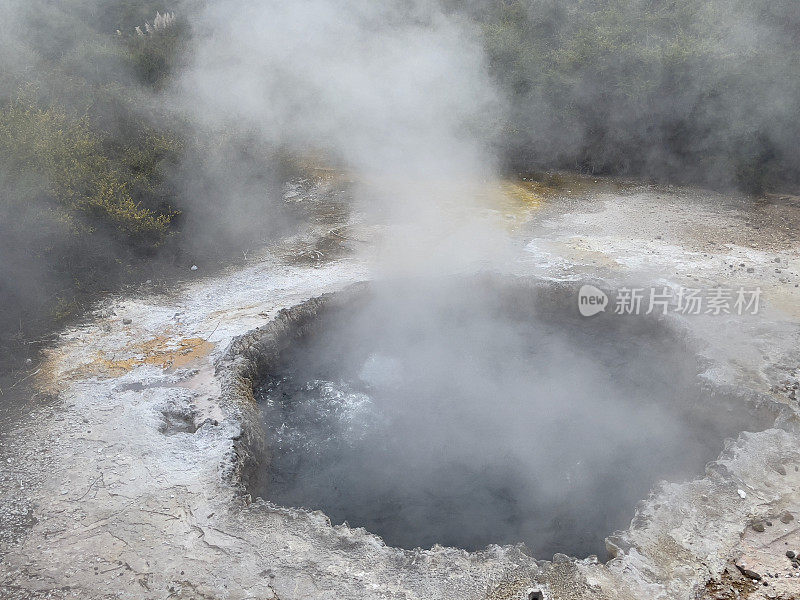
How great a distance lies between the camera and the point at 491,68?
10758 mm

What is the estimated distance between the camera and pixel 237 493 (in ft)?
12.5

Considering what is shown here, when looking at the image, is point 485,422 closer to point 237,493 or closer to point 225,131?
point 237,493

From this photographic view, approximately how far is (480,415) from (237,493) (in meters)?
2.18

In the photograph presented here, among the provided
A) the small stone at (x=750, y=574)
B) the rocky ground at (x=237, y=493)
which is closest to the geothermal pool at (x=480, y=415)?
the rocky ground at (x=237, y=493)

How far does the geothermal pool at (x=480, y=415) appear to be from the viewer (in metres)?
4.21

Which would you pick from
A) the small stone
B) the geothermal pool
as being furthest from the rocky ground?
the geothermal pool

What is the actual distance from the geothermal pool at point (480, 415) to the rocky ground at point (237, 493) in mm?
347

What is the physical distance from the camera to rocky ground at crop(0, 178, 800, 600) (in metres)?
3.22

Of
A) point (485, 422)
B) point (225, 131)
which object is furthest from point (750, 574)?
point (225, 131)

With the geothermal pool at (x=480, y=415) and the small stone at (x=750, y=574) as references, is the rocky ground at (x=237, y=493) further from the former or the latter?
the geothermal pool at (x=480, y=415)

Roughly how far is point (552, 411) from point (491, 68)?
303 inches

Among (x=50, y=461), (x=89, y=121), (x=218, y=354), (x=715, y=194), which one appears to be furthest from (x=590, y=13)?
(x=50, y=461)

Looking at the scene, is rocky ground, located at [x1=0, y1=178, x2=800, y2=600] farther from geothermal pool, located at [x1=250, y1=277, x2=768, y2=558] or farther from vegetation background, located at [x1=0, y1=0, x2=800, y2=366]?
vegetation background, located at [x1=0, y1=0, x2=800, y2=366]

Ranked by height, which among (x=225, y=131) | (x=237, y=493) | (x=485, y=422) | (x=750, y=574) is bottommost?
(x=485, y=422)
